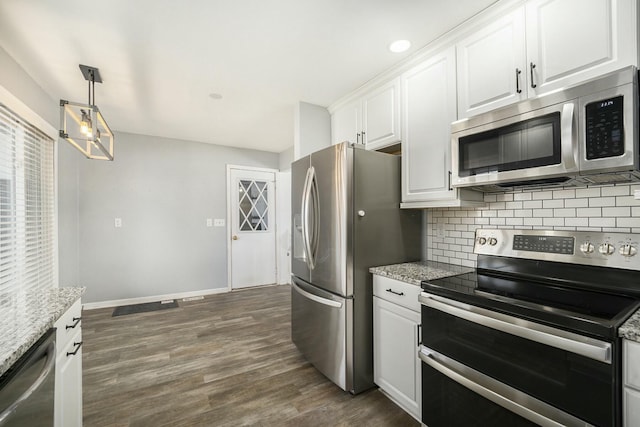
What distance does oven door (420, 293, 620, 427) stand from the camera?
3.12 feet

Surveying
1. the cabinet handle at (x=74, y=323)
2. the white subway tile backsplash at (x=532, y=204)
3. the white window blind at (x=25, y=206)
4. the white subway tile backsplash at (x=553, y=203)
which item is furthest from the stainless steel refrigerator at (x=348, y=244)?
the white window blind at (x=25, y=206)

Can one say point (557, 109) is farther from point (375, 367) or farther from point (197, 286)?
point (197, 286)

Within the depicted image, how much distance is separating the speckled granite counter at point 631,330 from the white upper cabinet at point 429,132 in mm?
964

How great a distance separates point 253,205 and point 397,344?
12.5 ft

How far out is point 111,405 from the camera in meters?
1.92

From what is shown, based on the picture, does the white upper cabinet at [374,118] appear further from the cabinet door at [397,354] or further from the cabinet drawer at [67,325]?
the cabinet drawer at [67,325]

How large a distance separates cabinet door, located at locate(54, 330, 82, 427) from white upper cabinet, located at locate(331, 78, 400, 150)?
2314 mm

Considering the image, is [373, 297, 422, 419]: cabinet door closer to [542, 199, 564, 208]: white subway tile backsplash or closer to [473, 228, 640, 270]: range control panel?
[473, 228, 640, 270]: range control panel

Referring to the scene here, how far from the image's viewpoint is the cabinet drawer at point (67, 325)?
3.97ft

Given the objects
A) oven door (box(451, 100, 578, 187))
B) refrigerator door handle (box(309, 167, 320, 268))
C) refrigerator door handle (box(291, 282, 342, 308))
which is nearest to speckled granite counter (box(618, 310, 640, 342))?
oven door (box(451, 100, 578, 187))

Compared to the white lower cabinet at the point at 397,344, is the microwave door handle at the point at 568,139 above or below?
above

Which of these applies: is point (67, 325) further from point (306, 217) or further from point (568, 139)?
point (568, 139)

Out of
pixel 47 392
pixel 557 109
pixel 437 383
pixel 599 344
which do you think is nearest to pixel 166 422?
pixel 47 392

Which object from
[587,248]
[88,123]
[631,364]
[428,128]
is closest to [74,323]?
[88,123]
